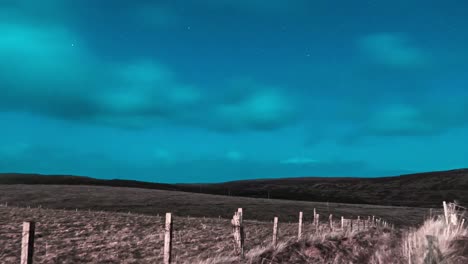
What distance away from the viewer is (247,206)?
6344cm

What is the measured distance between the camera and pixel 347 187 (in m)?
149

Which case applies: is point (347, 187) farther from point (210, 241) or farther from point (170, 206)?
point (210, 241)

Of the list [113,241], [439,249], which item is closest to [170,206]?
[113,241]

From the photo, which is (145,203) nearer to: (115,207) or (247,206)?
(115,207)

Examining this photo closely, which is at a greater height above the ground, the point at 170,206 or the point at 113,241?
the point at 170,206

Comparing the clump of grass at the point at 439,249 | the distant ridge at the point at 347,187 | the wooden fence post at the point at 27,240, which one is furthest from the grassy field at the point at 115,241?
the distant ridge at the point at 347,187

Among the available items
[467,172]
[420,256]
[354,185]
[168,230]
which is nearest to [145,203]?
[168,230]

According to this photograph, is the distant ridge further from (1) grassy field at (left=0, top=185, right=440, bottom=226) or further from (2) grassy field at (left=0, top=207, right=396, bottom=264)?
(2) grassy field at (left=0, top=207, right=396, bottom=264)

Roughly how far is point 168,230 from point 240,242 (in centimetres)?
196

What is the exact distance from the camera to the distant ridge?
117062 mm

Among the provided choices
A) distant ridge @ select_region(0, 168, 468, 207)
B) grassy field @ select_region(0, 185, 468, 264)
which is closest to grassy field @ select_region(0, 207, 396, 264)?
grassy field @ select_region(0, 185, 468, 264)

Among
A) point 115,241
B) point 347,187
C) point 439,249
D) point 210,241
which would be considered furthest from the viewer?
point 347,187

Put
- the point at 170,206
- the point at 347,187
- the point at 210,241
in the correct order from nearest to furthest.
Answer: the point at 210,241
the point at 170,206
the point at 347,187

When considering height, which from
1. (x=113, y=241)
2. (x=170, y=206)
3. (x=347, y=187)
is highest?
(x=347, y=187)
